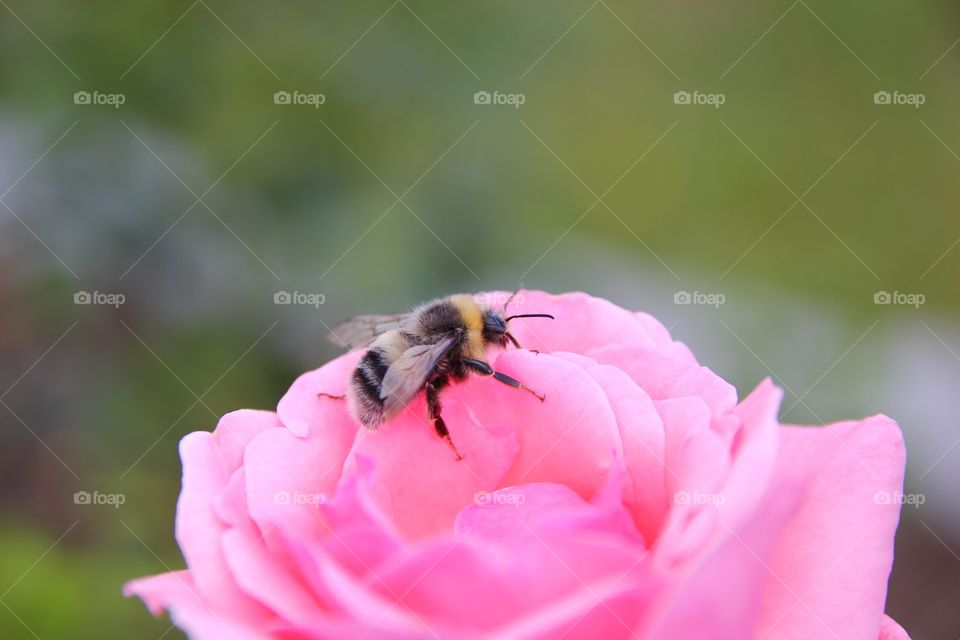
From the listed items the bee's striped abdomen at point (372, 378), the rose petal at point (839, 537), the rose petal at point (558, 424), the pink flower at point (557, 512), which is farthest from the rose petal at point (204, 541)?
the rose petal at point (839, 537)

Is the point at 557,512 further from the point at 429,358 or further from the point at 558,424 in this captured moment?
the point at 429,358

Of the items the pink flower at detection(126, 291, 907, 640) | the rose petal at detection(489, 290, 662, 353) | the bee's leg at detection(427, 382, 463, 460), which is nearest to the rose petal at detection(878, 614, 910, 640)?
the pink flower at detection(126, 291, 907, 640)

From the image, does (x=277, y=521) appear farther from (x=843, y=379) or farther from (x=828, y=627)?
(x=843, y=379)

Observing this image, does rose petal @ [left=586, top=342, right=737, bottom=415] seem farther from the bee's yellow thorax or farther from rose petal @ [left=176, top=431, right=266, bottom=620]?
rose petal @ [left=176, top=431, right=266, bottom=620]

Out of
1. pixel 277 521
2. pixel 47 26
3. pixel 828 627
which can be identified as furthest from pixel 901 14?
pixel 277 521

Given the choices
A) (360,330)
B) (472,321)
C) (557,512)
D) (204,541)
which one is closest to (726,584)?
(557,512)

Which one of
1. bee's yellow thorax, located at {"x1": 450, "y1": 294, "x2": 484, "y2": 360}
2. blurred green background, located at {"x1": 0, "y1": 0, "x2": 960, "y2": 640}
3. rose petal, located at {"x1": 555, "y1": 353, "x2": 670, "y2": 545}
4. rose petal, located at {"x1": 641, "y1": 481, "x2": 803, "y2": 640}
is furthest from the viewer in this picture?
blurred green background, located at {"x1": 0, "y1": 0, "x2": 960, "y2": 640}

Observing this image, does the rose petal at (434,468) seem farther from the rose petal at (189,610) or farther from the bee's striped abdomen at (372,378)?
the rose petal at (189,610)
